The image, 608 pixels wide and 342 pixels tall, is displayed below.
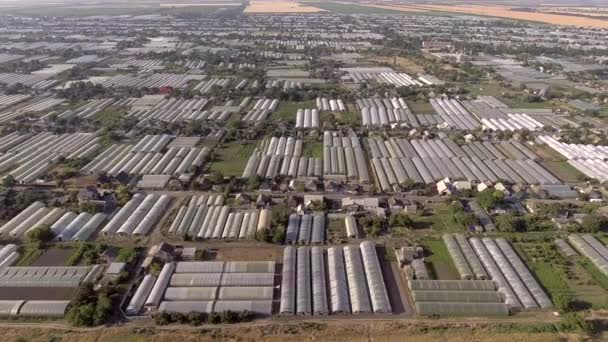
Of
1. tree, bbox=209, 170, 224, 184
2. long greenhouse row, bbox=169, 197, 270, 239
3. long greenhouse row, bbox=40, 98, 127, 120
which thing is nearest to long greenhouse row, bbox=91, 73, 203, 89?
long greenhouse row, bbox=40, 98, 127, 120

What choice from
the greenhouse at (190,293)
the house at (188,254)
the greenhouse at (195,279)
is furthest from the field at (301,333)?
the house at (188,254)

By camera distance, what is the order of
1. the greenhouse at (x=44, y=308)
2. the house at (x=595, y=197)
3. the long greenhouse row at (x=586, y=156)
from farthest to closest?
1. the long greenhouse row at (x=586, y=156)
2. the house at (x=595, y=197)
3. the greenhouse at (x=44, y=308)

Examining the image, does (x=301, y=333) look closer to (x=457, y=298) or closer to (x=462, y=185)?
(x=457, y=298)

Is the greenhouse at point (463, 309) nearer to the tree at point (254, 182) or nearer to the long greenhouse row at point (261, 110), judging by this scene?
the tree at point (254, 182)

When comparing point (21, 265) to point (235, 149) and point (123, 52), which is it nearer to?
point (235, 149)

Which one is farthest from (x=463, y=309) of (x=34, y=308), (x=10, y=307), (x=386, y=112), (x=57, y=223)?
(x=386, y=112)

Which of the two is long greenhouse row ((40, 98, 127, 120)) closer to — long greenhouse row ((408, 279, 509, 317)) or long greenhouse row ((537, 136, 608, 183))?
long greenhouse row ((408, 279, 509, 317))
